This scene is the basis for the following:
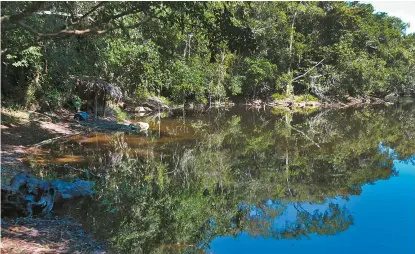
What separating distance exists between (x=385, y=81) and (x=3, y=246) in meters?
42.2

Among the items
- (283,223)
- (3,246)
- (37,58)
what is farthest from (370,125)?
(3,246)

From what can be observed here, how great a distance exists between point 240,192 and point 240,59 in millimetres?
26241

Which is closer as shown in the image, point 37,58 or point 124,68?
point 37,58

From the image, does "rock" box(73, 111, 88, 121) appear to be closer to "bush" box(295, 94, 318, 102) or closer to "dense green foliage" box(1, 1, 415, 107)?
"dense green foliage" box(1, 1, 415, 107)

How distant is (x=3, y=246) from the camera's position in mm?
4676

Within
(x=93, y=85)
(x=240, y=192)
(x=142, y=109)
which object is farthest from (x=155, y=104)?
(x=240, y=192)

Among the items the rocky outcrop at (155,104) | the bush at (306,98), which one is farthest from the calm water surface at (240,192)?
the bush at (306,98)

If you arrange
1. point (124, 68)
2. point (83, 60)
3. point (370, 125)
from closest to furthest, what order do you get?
point (83, 60) < point (370, 125) < point (124, 68)

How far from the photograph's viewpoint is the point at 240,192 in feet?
28.2

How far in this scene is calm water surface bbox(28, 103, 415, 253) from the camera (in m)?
6.25

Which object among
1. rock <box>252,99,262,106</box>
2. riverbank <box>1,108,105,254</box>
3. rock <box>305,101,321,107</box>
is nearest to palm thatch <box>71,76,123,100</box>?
riverbank <box>1,108,105,254</box>

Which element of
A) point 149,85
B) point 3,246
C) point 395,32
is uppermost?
point 395,32

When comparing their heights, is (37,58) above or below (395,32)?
below

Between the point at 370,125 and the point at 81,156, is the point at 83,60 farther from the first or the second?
the point at 370,125
